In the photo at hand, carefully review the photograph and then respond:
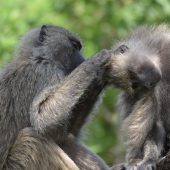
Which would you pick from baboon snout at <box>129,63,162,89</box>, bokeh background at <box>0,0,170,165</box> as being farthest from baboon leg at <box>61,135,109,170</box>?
bokeh background at <box>0,0,170,165</box>

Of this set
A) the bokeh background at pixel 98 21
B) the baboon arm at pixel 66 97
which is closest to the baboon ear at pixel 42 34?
the baboon arm at pixel 66 97

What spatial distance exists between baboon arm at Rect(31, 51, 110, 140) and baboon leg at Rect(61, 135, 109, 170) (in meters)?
0.45

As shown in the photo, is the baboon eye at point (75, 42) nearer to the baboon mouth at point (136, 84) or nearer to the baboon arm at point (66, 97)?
the baboon arm at point (66, 97)

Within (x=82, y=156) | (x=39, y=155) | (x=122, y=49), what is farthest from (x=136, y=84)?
(x=39, y=155)

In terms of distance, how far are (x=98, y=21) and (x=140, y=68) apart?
697cm

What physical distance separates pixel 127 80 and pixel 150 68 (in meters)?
0.29

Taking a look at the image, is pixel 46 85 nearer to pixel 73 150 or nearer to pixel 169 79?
pixel 73 150

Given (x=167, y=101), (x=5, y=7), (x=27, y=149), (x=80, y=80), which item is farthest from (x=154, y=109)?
(x=5, y=7)

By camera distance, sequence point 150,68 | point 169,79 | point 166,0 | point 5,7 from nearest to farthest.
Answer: point 150,68 → point 169,79 → point 5,7 → point 166,0

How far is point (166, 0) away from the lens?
40.6 ft

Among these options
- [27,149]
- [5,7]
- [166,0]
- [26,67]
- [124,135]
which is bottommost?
[124,135]

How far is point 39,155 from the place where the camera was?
283 inches

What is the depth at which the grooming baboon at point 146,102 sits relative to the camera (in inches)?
278

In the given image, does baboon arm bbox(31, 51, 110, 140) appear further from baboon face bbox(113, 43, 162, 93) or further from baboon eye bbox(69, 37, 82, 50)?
baboon eye bbox(69, 37, 82, 50)
